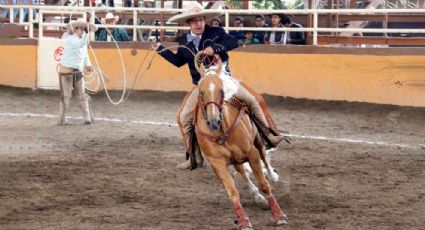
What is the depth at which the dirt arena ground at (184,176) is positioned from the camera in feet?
26.1

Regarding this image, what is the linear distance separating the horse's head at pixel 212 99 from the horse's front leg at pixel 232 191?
46 cm

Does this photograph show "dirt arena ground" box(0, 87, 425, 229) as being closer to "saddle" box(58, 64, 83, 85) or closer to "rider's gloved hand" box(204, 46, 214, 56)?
"saddle" box(58, 64, 83, 85)

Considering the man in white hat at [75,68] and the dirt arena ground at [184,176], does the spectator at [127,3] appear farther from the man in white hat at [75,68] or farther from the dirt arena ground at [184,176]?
the man in white hat at [75,68]

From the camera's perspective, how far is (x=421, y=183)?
9.71m

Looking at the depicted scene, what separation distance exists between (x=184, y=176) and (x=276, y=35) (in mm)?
8617

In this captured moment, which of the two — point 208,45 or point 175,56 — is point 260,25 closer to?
point 175,56

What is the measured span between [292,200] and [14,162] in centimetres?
398

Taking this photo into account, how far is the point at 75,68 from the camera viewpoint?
15812 mm

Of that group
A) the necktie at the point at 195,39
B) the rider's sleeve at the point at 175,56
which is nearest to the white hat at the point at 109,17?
the rider's sleeve at the point at 175,56

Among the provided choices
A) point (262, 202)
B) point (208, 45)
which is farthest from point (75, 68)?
point (262, 202)

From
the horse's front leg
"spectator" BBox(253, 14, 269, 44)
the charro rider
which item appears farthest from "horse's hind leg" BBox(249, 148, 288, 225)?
"spectator" BBox(253, 14, 269, 44)

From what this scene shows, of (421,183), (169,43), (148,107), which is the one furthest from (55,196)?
(169,43)

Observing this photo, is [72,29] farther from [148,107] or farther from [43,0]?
[43,0]

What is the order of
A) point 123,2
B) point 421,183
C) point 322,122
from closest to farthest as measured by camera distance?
point 421,183 → point 322,122 → point 123,2
